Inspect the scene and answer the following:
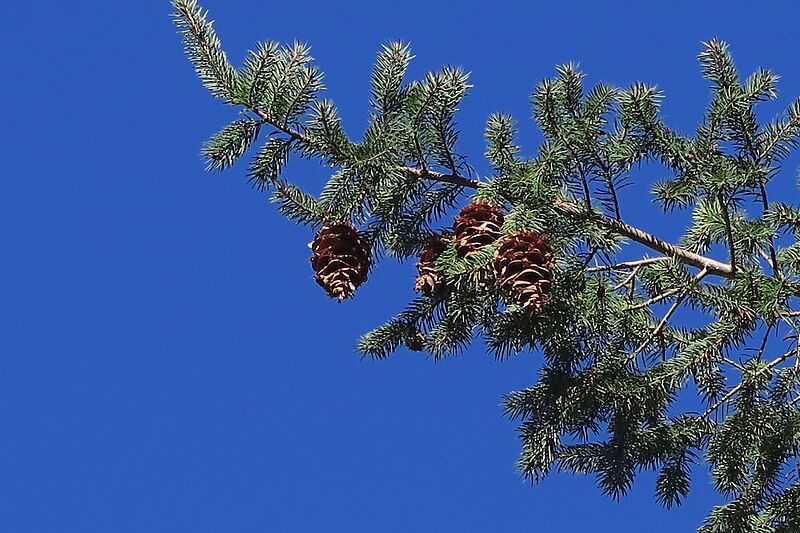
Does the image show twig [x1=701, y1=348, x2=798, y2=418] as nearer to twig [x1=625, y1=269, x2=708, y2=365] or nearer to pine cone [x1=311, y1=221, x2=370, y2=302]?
twig [x1=625, y1=269, x2=708, y2=365]

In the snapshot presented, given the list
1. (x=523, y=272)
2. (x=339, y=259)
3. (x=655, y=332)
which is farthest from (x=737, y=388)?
(x=339, y=259)

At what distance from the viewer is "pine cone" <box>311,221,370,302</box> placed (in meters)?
2.84

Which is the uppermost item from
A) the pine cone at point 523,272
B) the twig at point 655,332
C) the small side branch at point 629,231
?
the small side branch at point 629,231

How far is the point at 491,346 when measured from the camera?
3021 millimetres

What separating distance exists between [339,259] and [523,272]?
0.56 metres

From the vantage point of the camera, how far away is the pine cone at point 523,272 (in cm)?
250

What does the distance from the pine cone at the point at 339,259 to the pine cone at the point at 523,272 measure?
0.47 meters

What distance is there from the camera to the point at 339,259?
9.38ft

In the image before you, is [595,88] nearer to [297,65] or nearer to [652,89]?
[652,89]

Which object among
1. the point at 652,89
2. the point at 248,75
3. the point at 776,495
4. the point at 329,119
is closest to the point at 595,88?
the point at 652,89

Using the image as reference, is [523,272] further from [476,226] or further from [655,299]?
[655,299]

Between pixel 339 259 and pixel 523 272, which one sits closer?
pixel 523 272

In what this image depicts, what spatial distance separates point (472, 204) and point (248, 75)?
0.64m

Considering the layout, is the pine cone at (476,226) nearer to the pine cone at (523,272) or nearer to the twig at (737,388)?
the pine cone at (523,272)
